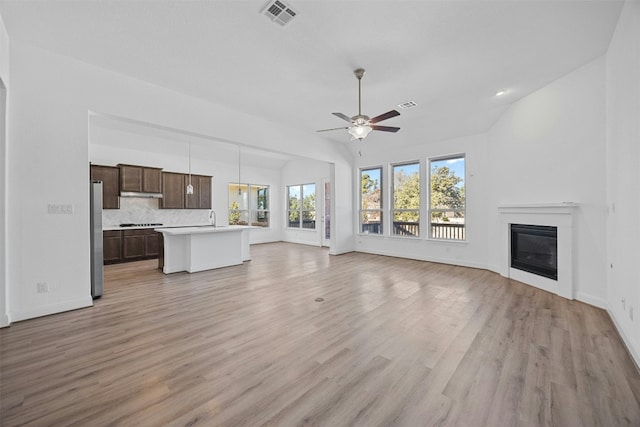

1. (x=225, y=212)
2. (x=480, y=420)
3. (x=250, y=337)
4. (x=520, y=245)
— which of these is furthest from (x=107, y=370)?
(x=225, y=212)

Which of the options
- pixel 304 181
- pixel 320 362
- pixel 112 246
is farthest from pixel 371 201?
pixel 112 246

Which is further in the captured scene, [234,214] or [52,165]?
[234,214]

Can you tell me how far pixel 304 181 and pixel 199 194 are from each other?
3703mm

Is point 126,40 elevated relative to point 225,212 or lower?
elevated

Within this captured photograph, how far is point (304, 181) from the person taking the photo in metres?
9.89

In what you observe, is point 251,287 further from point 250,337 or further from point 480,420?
point 480,420

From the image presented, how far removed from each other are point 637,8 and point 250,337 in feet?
15.2

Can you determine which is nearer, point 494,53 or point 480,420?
point 480,420

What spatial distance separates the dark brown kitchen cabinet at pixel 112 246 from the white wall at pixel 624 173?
863 cm

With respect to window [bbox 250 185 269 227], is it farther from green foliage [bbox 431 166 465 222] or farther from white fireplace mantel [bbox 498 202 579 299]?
white fireplace mantel [bbox 498 202 579 299]

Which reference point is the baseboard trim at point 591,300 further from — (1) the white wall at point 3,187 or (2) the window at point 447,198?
(1) the white wall at point 3,187

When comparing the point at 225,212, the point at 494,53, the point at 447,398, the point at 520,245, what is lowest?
the point at 447,398

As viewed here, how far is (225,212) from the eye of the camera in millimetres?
9000

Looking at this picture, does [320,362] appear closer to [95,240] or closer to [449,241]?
[95,240]
